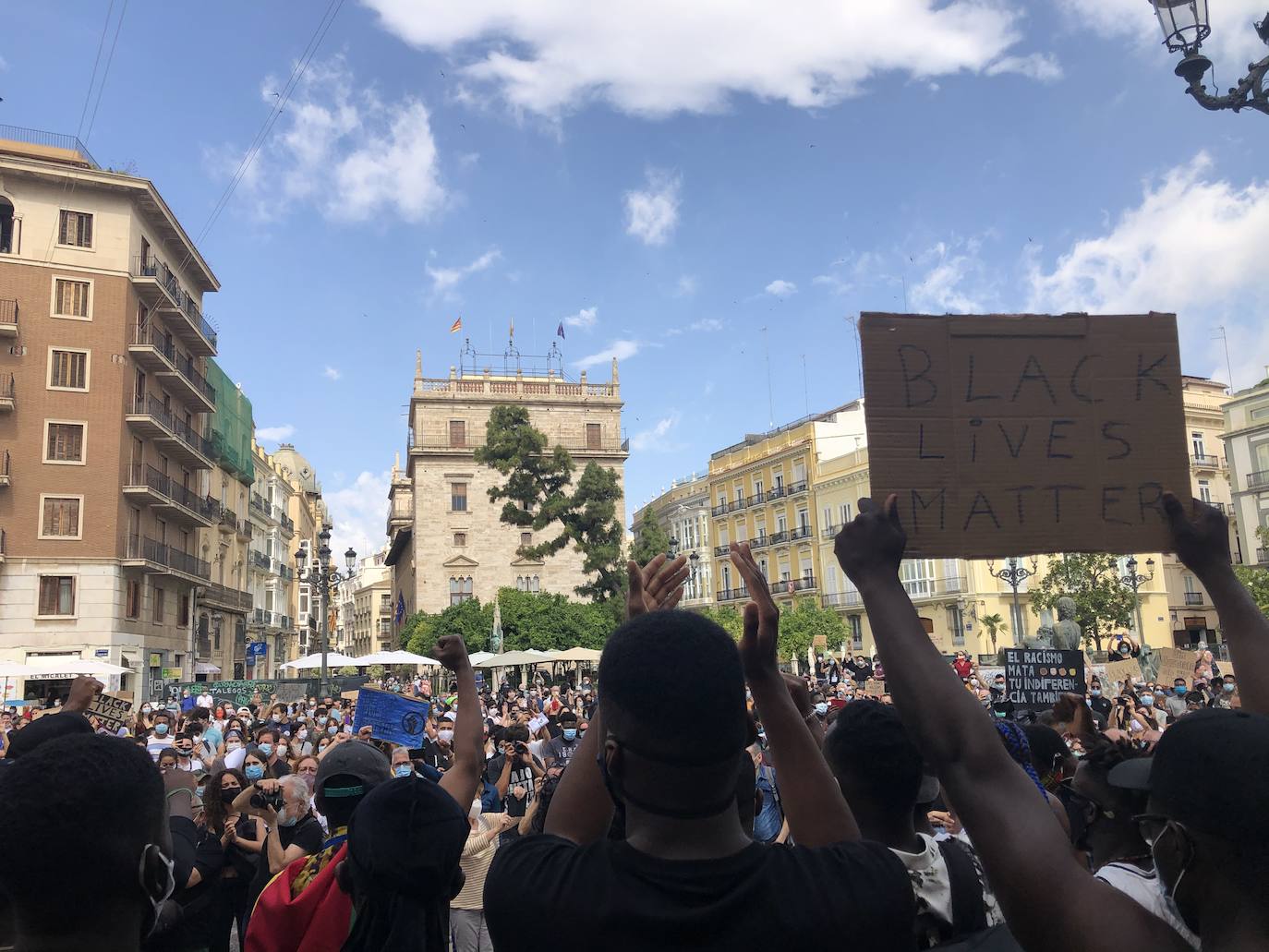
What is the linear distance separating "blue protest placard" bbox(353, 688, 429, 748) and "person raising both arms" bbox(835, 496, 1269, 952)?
20.3 ft

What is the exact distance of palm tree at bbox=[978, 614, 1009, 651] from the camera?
49.3 meters

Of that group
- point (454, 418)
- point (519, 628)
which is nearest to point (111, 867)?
point (519, 628)

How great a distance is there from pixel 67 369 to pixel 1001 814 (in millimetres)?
36800

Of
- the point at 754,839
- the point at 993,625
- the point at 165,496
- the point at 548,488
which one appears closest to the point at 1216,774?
the point at 754,839

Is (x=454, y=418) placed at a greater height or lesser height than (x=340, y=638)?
greater

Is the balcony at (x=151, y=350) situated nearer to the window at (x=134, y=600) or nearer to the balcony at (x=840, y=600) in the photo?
the window at (x=134, y=600)

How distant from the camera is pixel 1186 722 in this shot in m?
1.69

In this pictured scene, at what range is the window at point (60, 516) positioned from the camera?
32.4 m

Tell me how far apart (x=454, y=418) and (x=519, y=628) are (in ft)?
55.6

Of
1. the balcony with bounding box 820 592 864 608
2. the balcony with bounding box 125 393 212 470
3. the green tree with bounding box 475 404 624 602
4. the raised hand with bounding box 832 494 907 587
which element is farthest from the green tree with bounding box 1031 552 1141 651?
the raised hand with bounding box 832 494 907 587

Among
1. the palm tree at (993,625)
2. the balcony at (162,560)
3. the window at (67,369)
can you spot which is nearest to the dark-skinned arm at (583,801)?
the balcony at (162,560)

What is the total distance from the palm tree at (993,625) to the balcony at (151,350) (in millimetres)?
37574

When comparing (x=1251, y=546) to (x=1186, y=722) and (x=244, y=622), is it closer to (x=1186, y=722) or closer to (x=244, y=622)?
(x=244, y=622)

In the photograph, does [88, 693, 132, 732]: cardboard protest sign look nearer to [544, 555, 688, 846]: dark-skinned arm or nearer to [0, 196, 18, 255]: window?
[544, 555, 688, 846]: dark-skinned arm
